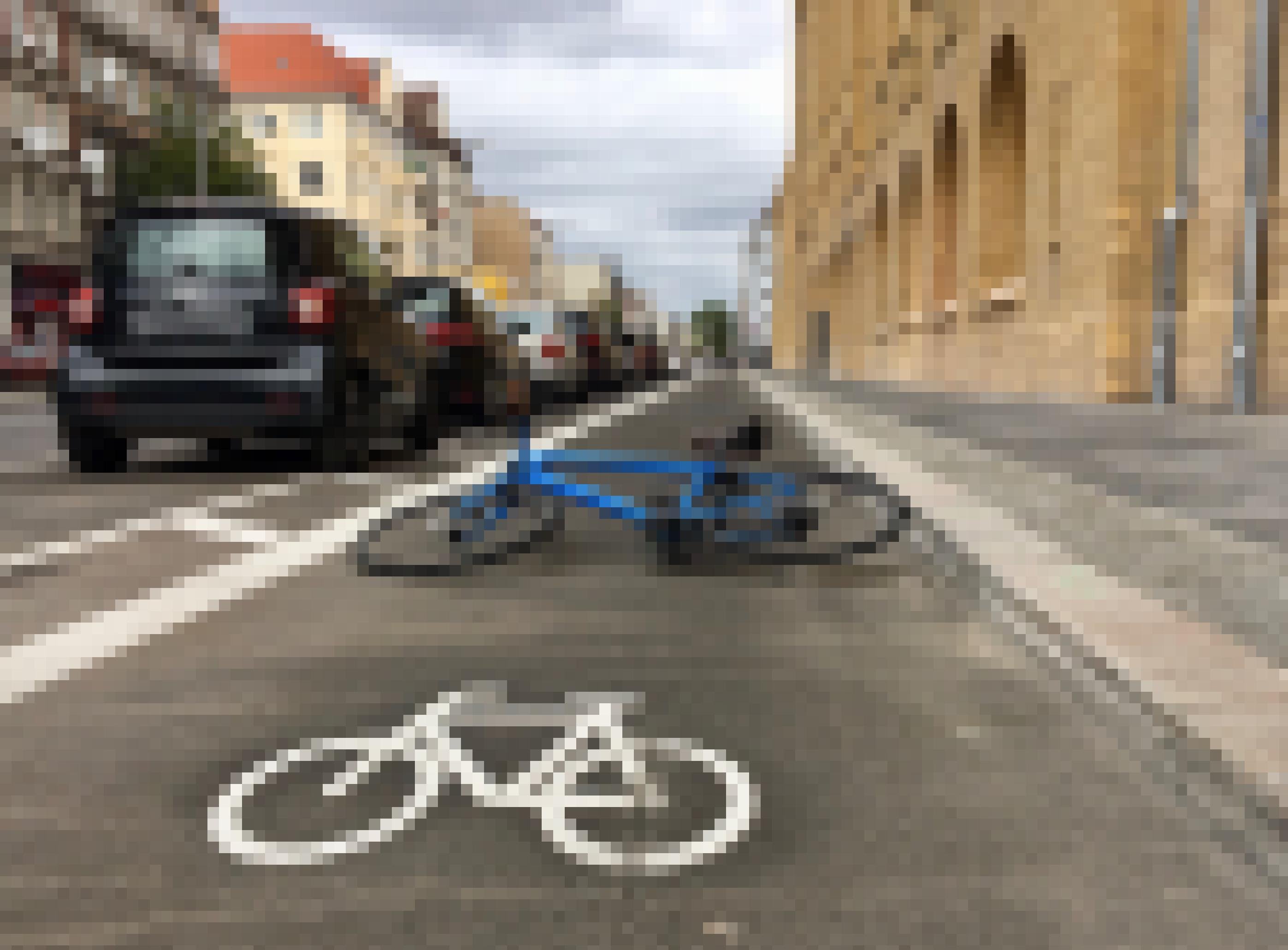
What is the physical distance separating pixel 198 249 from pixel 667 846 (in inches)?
374

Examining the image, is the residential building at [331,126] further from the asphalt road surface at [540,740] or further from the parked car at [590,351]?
the asphalt road surface at [540,740]

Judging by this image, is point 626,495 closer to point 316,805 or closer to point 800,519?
point 800,519

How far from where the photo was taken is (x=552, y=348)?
2747 centimetres

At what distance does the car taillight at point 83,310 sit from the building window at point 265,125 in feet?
271

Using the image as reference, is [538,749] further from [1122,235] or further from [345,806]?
[1122,235]

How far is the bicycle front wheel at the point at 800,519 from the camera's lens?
8.13 m

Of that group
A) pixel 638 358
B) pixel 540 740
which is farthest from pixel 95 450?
pixel 638 358

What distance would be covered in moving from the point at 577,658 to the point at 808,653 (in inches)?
32.1

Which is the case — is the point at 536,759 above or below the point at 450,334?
below

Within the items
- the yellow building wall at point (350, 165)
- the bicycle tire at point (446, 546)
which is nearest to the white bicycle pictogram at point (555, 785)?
the bicycle tire at point (446, 546)

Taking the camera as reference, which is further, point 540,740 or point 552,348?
point 552,348

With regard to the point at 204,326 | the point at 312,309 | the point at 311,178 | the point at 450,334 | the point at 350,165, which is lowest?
the point at 204,326

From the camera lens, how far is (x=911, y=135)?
120 feet

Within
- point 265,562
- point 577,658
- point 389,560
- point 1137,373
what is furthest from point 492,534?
point 1137,373
